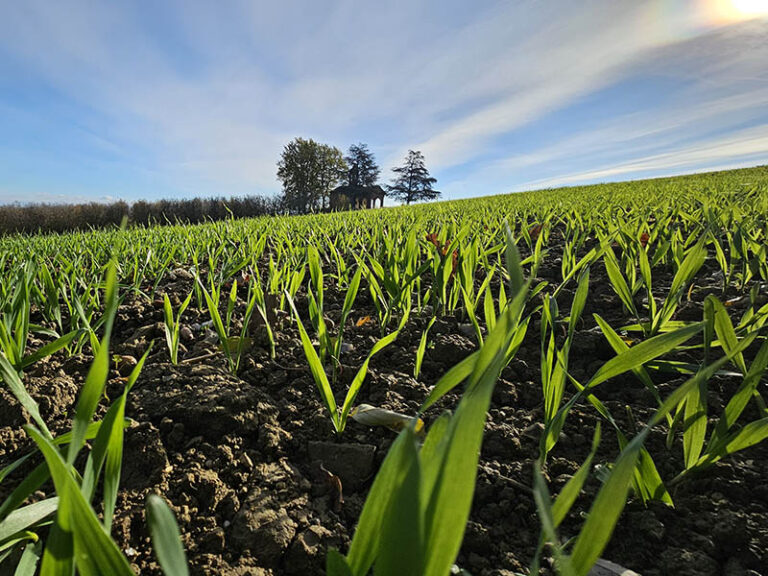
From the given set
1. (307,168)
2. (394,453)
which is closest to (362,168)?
(307,168)

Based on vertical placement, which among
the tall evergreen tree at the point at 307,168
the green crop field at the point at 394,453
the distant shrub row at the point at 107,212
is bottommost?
the green crop field at the point at 394,453

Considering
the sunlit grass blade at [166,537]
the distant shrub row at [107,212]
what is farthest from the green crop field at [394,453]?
the distant shrub row at [107,212]

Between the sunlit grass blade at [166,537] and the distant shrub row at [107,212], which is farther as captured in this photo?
the distant shrub row at [107,212]

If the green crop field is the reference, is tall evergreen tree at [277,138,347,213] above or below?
above

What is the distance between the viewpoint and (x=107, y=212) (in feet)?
63.6

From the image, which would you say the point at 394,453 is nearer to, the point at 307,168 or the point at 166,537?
the point at 166,537

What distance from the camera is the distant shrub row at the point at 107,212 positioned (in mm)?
16938

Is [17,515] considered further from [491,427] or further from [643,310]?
[643,310]

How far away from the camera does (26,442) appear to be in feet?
2.59

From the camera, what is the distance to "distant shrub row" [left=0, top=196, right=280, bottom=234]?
1694cm

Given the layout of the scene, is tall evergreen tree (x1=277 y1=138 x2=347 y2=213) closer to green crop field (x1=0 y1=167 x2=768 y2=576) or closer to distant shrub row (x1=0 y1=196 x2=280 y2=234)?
distant shrub row (x1=0 y1=196 x2=280 y2=234)

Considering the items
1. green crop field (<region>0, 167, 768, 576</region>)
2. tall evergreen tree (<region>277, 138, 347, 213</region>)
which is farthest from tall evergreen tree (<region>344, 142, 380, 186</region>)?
green crop field (<region>0, 167, 768, 576</region>)

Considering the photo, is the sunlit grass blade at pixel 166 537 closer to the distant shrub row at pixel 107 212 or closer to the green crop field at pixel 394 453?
the green crop field at pixel 394 453

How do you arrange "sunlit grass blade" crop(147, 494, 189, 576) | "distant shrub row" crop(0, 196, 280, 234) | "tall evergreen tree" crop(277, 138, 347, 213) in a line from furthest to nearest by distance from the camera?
"tall evergreen tree" crop(277, 138, 347, 213) → "distant shrub row" crop(0, 196, 280, 234) → "sunlit grass blade" crop(147, 494, 189, 576)
